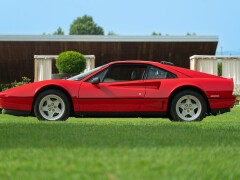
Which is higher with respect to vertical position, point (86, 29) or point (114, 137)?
point (86, 29)

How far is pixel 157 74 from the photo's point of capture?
10430mm

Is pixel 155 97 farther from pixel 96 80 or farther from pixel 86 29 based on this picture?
pixel 86 29

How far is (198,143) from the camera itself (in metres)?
6.02

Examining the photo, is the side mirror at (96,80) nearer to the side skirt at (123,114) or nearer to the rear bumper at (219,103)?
the side skirt at (123,114)

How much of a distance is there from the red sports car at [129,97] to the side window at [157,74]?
103 mm

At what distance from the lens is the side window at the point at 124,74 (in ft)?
33.5

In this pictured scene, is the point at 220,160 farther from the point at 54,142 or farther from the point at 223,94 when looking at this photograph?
the point at 223,94

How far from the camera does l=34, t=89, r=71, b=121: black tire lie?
33.1 feet

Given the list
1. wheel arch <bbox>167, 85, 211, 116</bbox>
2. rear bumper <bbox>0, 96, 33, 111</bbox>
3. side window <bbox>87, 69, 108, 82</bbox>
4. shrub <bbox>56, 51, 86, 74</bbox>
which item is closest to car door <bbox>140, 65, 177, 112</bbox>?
wheel arch <bbox>167, 85, 211, 116</bbox>

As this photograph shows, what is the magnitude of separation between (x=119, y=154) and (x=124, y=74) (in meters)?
5.75

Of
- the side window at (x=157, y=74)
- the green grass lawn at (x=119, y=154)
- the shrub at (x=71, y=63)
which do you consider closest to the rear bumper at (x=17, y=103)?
the side window at (x=157, y=74)

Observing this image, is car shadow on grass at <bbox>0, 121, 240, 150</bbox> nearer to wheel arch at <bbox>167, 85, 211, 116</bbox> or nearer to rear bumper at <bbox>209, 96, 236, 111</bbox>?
wheel arch at <bbox>167, 85, 211, 116</bbox>

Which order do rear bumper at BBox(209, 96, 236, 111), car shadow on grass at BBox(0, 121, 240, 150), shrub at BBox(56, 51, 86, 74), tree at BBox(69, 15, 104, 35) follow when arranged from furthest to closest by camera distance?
1. tree at BBox(69, 15, 104, 35)
2. shrub at BBox(56, 51, 86, 74)
3. rear bumper at BBox(209, 96, 236, 111)
4. car shadow on grass at BBox(0, 121, 240, 150)

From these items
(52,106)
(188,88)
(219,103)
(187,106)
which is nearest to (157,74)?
(188,88)
